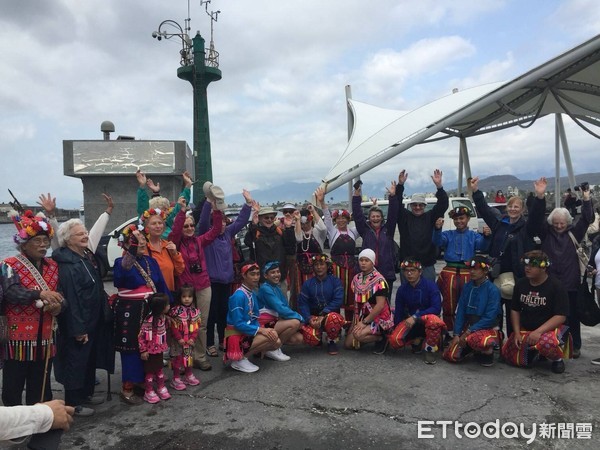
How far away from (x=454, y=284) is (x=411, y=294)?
568mm

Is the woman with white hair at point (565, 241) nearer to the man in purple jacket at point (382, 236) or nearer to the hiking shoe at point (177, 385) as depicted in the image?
the man in purple jacket at point (382, 236)

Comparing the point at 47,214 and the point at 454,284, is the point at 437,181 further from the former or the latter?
the point at 47,214

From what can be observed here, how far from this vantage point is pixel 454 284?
5.11 meters

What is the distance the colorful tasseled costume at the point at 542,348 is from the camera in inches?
165

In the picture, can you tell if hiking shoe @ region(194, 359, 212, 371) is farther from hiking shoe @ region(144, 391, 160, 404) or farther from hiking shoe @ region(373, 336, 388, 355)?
hiking shoe @ region(373, 336, 388, 355)

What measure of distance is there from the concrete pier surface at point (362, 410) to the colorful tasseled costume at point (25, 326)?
71 cm

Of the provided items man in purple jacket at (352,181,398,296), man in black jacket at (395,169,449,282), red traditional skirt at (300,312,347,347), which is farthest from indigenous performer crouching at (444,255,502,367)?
red traditional skirt at (300,312,347,347)

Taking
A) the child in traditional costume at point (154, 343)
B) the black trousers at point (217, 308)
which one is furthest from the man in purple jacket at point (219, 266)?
the child in traditional costume at point (154, 343)

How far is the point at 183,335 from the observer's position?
13.4 feet

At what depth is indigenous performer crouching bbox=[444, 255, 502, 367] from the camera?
451cm

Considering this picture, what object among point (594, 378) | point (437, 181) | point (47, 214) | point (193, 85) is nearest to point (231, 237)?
point (47, 214)

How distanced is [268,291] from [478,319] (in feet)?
7.57

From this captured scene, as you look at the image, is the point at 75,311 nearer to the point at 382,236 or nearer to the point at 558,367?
the point at 382,236

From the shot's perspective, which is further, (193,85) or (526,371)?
(193,85)
